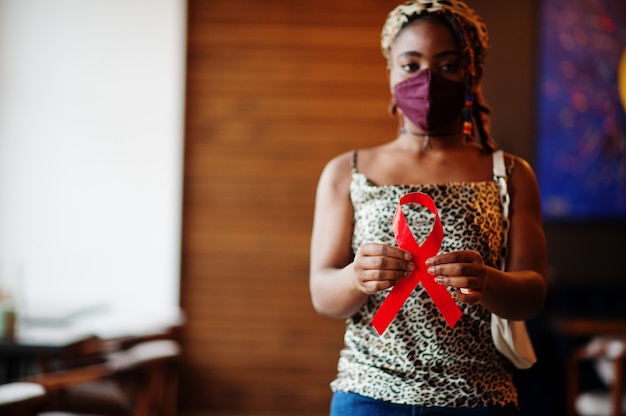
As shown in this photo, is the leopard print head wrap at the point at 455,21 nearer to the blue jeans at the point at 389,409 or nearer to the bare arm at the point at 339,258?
the bare arm at the point at 339,258

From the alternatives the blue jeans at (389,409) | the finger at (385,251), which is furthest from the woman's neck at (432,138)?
the blue jeans at (389,409)

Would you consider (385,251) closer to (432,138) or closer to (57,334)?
(432,138)

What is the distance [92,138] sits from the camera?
16.5ft

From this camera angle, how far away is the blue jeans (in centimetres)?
141

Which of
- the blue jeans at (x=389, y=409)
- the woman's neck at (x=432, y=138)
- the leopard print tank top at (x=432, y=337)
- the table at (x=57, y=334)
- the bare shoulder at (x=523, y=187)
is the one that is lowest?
the table at (x=57, y=334)

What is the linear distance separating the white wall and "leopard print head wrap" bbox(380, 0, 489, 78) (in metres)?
3.56

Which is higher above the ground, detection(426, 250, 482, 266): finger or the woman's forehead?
the woman's forehead

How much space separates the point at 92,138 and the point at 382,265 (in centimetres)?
400

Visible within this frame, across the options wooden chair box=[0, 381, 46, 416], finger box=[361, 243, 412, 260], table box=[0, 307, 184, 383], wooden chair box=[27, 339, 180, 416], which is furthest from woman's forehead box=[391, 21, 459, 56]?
table box=[0, 307, 184, 383]

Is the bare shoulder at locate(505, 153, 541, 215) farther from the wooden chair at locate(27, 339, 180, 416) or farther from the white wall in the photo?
the white wall

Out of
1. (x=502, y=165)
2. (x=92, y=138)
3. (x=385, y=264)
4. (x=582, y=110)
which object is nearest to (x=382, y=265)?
(x=385, y=264)

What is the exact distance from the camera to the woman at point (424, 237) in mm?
1413

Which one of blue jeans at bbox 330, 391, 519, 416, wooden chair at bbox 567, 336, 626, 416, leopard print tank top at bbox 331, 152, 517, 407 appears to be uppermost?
leopard print tank top at bbox 331, 152, 517, 407

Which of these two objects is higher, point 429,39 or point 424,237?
point 429,39
